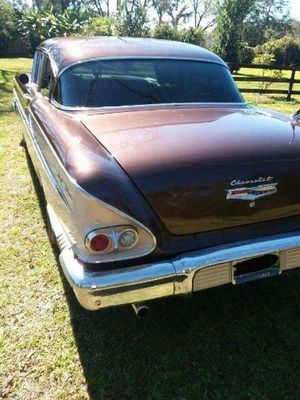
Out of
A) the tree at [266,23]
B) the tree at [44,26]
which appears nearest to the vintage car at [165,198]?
the tree at [44,26]

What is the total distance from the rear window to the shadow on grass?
1480 millimetres

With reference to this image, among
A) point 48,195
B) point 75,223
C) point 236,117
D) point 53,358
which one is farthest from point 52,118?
point 53,358

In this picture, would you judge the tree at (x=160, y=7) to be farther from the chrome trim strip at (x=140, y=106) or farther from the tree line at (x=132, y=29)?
the chrome trim strip at (x=140, y=106)

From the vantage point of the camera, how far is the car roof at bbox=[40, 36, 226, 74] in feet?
11.3

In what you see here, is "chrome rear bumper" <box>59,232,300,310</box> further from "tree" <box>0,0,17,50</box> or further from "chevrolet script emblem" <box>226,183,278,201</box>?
"tree" <box>0,0,17,50</box>

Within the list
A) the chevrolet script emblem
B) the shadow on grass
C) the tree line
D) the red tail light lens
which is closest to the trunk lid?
the chevrolet script emblem

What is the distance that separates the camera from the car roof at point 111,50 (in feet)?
11.3

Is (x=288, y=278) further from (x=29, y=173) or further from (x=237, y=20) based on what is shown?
(x=237, y=20)

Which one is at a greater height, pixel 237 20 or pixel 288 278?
pixel 237 20

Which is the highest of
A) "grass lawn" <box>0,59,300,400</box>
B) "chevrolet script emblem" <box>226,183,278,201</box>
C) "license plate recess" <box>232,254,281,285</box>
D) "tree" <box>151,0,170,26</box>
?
"tree" <box>151,0,170,26</box>

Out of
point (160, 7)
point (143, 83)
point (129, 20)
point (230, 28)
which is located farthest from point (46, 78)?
point (160, 7)

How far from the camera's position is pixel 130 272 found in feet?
6.91

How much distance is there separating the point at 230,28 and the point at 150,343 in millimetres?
23916

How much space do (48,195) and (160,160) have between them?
1087 mm
